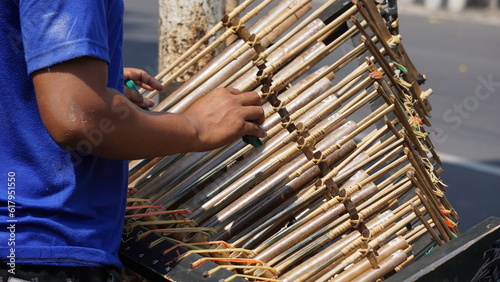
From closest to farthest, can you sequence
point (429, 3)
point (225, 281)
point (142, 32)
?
point (225, 281) → point (142, 32) → point (429, 3)

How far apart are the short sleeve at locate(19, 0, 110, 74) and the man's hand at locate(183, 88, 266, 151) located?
15.0 inches

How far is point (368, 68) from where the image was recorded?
238cm

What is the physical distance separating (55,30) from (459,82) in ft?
26.7

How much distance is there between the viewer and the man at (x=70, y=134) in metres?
1.48

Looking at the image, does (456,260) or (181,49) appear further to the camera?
(181,49)

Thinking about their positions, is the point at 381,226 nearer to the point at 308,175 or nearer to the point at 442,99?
the point at 308,175

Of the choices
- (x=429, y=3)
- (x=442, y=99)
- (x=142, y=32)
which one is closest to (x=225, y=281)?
(x=442, y=99)

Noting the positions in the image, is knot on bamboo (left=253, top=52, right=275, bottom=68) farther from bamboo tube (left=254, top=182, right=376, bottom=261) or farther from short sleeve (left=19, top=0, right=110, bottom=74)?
short sleeve (left=19, top=0, right=110, bottom=74)

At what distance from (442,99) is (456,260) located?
21.7 feet

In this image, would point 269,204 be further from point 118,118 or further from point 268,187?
point 118,118

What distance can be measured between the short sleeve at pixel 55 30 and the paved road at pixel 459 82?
240 centimetres

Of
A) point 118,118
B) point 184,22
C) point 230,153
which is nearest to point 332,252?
point 230,153

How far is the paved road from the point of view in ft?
20.4

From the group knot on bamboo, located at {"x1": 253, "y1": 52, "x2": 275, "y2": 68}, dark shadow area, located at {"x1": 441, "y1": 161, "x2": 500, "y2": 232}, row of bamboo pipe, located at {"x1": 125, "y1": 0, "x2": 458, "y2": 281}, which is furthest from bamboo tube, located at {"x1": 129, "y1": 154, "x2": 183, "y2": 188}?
dark shadow area, located at {"x1": 441, "y1": 161, "x2": 500, "y2": 232}
